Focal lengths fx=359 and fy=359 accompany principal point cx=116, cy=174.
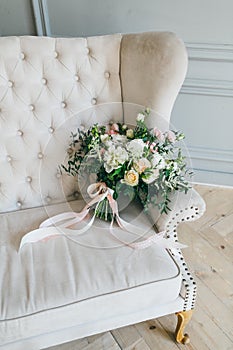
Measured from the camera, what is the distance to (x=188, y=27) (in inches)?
62.1

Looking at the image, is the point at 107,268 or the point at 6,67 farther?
the point at 6,67

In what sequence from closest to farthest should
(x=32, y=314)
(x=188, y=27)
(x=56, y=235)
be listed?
(x=32, y=314) → (x=56, y=235) → (x=188, y=27)

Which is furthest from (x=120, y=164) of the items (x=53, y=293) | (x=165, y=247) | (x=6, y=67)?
(x=6, y=67)

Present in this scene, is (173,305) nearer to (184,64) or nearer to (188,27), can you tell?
(184,64)

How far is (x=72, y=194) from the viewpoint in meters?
1.44

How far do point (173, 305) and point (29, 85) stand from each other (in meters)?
0.93

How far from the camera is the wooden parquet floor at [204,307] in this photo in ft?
4.40

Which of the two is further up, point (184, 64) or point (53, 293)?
point (184, 64)

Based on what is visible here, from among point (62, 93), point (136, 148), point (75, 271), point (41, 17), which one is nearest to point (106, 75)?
point (62, 93)

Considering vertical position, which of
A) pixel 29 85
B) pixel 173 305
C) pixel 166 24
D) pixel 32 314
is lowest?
pixel 173 305

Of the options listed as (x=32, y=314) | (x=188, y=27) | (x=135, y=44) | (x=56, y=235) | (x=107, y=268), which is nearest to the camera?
(x=32, y=314)

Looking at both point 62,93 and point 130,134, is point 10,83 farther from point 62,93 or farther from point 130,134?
point 130,134

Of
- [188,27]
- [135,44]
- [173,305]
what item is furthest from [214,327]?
[188,27]

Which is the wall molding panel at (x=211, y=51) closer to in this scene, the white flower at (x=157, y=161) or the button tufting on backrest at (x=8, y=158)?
the white flower at (x=157, y=161)
